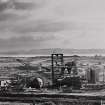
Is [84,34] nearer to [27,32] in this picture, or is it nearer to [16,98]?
[27,32]

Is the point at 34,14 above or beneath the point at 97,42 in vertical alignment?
above

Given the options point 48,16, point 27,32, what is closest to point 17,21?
point 27,32

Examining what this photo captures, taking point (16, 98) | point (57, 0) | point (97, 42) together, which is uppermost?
point (57, 0)

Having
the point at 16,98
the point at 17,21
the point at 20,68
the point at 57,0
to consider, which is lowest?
the point at 16,98

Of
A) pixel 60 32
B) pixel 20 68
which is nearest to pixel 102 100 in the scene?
pixel 60 32

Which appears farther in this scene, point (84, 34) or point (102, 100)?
point (84, 34)

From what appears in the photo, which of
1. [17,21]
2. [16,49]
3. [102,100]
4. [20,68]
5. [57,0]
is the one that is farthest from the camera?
[20,68]

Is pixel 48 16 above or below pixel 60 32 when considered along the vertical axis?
above

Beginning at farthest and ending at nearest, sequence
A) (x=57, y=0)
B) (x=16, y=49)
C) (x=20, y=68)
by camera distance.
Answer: (x=20, y=68) → (x=16, y=49) → (x=57, y=0)

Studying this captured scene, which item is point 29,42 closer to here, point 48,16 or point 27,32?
point 27,32
